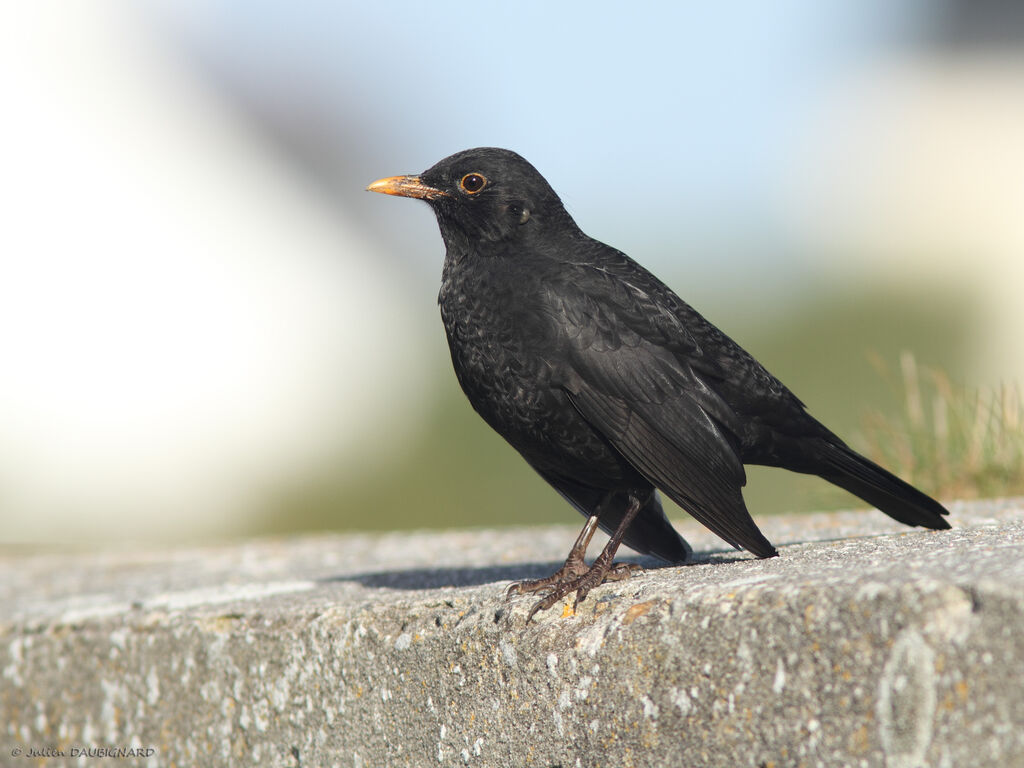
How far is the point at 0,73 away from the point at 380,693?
19.1 meters

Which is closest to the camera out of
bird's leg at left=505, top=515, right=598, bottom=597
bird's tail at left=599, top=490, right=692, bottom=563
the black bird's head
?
bird's leg at left=505, top=515, right=598, bottom=597

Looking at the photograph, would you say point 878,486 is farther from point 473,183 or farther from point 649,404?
point 473,183

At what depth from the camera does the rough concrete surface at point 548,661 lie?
7.12ft

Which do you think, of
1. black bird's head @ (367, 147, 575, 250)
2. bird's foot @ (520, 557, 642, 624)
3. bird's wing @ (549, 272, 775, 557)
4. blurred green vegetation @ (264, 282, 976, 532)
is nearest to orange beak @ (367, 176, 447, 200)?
black bird's head @ (367, 147, 575, 250)

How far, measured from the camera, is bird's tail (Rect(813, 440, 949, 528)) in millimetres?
3613

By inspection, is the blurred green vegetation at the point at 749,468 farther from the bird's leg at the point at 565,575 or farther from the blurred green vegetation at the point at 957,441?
the bird's leg at the point at 565,575

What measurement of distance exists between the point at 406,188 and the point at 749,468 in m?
7.20

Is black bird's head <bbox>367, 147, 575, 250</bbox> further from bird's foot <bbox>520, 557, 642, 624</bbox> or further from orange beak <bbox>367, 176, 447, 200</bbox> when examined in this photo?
bird's foot <bbox>520, 557, 642, 624</bbox>

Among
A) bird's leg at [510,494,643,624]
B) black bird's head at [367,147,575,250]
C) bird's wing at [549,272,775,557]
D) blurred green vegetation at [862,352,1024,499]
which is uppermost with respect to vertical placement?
black bird's head at [367,147,575,250]

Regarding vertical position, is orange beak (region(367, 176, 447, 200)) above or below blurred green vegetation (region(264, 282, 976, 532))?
above

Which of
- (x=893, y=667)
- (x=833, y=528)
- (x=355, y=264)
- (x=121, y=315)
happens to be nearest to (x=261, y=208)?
(x=355, y=264)

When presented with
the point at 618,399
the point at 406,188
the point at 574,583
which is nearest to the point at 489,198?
the point at 406,188

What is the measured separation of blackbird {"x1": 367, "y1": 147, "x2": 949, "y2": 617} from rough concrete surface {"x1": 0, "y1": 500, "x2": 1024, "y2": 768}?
0.23 m

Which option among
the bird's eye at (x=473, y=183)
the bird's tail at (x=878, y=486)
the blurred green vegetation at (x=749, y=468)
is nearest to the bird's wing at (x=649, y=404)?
the bird's tail at (x=878, y=486)
